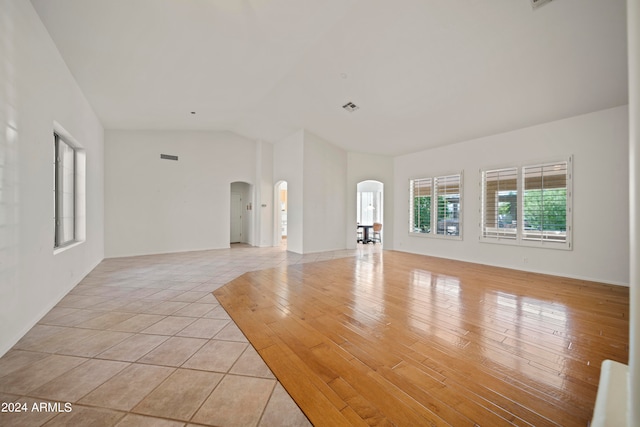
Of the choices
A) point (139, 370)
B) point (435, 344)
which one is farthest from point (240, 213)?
point (435, 344)

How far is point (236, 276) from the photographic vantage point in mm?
4824

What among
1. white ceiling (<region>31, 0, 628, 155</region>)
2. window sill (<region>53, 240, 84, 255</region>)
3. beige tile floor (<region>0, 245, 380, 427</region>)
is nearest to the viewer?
beige tile floor (<region>0, 245, 380, 427</region>)

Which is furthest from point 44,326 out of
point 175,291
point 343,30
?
point 343,30

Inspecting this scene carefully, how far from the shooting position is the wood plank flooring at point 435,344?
64.5 inches

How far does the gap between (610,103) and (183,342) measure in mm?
6978

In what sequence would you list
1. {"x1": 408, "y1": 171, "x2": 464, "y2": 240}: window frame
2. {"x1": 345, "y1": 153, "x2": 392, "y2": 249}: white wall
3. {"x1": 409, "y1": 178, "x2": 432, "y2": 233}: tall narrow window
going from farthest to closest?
{"x1": 345, "y1": 153, "x2": 392, "y2": 249}: white wall, {"x1": 409, "y1": 178, "x2": 432, "y2": 233}: tall narrow window, {"x1": 408, "y1": 171, "x2": 464, "y2": 240}: window frame

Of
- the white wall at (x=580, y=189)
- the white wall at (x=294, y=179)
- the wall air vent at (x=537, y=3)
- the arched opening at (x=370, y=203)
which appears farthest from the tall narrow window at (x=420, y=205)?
the arched opening at (x=370, y=203)

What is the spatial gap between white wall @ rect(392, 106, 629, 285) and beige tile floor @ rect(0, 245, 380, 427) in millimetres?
5736

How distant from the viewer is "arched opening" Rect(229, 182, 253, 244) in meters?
9.49

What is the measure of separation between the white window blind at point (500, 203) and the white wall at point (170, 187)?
6799 mm

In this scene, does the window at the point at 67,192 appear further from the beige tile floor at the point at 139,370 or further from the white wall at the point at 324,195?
the white wall at the point at 324,195

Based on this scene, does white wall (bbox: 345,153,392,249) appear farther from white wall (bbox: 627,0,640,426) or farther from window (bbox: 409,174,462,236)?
white wall (bbox: 627,0,640,426)

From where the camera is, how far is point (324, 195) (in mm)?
7738

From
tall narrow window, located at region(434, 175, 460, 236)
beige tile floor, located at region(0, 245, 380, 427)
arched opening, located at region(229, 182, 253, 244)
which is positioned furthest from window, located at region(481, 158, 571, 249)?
arched opening, located at region(229, 182, 253, 244)
